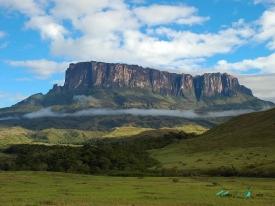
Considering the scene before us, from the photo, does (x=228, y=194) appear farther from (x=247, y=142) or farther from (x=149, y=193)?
(x=247, y=142)

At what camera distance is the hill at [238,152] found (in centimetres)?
6668

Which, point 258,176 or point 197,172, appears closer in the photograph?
point 258,176

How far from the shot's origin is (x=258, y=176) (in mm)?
59594

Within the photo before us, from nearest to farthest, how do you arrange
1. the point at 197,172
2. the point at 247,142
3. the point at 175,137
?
the point at 197,172 → the point at 247,142 → the point at 175,137

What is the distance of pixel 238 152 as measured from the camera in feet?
291

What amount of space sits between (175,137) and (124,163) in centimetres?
9929

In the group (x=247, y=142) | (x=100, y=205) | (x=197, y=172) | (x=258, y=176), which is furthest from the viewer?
(x=247, y=142)

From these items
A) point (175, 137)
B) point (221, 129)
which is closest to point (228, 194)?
point (221, 129)

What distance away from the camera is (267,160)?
231ft

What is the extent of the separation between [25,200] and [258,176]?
4335 cm

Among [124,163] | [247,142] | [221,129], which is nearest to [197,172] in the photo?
[124,163]

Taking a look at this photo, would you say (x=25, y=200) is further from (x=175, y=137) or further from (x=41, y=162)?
(x=175, y=137)

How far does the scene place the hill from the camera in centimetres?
6668

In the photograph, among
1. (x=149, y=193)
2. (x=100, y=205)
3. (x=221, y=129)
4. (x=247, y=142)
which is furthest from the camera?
(x=221, y=129)
